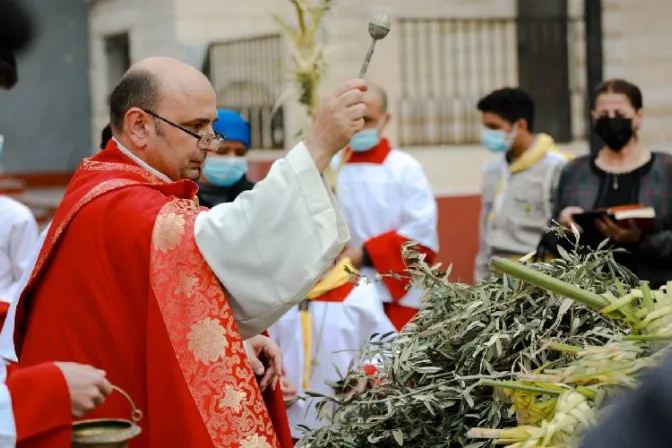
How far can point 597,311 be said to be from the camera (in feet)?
9.09

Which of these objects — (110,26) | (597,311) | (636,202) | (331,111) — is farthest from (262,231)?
(110,26)

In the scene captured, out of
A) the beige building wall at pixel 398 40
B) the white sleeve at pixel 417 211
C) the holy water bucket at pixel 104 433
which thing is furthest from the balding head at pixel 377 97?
the holy water bucket at pixel 104 433

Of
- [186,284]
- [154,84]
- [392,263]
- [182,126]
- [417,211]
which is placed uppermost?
[154,84]

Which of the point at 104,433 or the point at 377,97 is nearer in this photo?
the point at 104,433

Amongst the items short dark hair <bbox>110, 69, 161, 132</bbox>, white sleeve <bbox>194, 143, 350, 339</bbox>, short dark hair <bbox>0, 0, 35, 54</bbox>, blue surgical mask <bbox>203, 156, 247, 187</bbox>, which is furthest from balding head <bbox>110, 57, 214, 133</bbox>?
short dark hair <bbox>0, 0, 35, 54</bbox>

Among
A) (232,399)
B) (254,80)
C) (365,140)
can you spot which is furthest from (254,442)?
(254,80)

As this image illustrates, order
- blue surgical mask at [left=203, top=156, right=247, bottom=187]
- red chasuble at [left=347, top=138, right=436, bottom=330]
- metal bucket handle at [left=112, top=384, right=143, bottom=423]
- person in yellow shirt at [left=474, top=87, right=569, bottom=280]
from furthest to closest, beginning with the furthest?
person in yellow shirt at [left=474, top=87, right=569, bottom=280] → red chasuble at [left=347, top=138, right=436, bottom=330] → blue surgical mask at [left=203, top=156, right=247, bottom=187] → metal bucket handle at [left=112, top=384, right=143, bottom=423]

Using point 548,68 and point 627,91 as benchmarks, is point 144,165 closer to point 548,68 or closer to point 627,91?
point 627,91

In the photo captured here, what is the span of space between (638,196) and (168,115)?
336 cm

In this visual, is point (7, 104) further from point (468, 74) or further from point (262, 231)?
point (262, 231)

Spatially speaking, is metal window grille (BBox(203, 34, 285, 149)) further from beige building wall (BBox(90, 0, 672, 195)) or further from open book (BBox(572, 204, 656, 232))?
open book (BBox(572, 204, 656, 232))

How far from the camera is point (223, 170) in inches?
242

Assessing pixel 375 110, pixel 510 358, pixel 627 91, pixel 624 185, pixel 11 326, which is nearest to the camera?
pixel 510 358

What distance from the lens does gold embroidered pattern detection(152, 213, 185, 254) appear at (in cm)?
309
